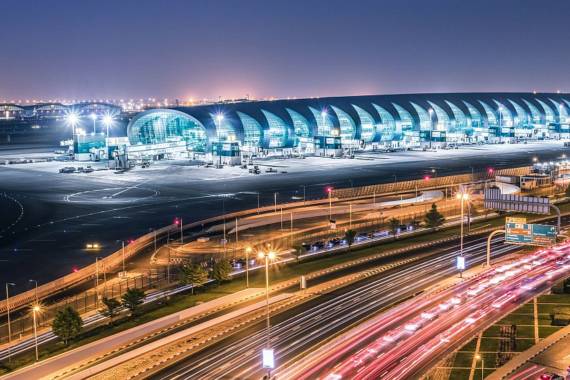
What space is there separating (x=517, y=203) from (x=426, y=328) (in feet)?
93.0

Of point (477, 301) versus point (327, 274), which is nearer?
point (477, 301)

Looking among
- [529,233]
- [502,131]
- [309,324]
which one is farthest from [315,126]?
[309,324]

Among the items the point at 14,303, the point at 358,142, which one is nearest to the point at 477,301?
the point at 14,303

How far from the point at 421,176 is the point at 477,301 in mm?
70605

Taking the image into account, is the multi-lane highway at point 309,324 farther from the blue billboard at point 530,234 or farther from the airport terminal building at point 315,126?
the airport terminal building at point 315,126

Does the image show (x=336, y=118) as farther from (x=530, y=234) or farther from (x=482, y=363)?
(x=482, y=363)

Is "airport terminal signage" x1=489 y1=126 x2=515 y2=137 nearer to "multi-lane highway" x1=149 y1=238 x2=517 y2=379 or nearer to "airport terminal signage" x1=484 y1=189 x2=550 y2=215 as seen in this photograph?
"airport terminal signage" x1=484 y1=189 x2=550 y2=215

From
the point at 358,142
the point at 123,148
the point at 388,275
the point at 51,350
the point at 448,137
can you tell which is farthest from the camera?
the point at 448,137

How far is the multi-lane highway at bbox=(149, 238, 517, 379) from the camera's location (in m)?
29.9

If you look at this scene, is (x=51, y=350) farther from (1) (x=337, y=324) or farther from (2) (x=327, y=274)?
(2) (x=327, y=274)

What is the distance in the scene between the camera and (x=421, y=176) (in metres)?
108

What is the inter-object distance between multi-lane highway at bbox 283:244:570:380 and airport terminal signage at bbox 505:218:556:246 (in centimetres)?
241

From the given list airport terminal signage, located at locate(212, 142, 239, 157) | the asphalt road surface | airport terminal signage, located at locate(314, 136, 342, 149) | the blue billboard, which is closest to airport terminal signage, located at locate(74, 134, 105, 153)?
the asphalt road surface

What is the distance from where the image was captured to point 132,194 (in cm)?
8775
